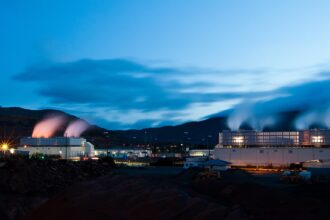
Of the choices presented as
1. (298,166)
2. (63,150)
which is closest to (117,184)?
(298,166)

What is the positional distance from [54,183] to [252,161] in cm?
4278

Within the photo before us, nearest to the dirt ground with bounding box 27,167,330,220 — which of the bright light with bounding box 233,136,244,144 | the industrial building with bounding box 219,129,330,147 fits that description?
the industrial building with bounding box 219,129,330,147

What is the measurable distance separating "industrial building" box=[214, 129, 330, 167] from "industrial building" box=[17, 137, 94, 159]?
36.0m

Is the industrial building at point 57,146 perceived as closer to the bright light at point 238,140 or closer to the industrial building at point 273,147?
the industrial building at point 273,147

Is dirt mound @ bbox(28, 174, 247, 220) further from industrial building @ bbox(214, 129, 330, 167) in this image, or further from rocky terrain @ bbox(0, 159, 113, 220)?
industrial building @ bbox(214, 129, 330, 167)

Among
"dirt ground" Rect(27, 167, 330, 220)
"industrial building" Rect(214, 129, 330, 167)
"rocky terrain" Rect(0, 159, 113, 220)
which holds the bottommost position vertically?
"rocky terrain" Rect(0, 159, 113, 220)

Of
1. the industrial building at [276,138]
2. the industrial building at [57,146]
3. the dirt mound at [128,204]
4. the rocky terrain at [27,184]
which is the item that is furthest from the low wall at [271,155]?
the dirt mound at [128,204]

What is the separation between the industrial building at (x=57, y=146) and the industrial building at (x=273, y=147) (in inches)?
1418

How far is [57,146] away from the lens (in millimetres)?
105375

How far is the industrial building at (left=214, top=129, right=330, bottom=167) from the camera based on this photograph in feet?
242

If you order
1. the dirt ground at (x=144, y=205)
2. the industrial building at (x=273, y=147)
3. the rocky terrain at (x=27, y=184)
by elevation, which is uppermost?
the industrial building at (x=273, y=147)

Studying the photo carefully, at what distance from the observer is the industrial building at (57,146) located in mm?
103875

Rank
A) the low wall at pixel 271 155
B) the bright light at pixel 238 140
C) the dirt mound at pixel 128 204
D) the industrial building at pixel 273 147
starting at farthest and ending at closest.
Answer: the bright light at pixel 238 140 → the industrial building at pixel 273 147 → the low wall at pixel 271 155 → the dirt mound at pixel 128 204

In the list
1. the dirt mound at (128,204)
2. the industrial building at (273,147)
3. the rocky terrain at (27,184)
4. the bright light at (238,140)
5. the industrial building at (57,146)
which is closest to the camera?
the dirt mound at (128,204)
